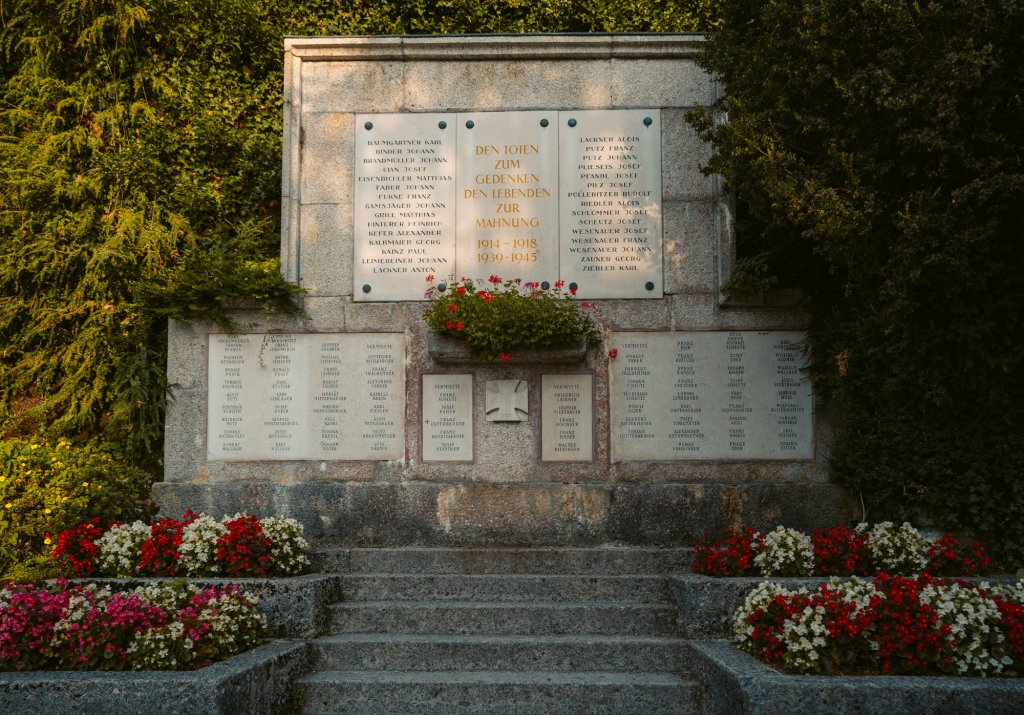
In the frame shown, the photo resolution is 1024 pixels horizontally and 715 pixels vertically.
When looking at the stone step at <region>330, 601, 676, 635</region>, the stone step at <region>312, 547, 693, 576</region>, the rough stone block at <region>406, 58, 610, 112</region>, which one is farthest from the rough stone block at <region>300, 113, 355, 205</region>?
the stone step at <region>330, 601, 676, 635</region>

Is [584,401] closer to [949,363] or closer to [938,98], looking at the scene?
[949,363]

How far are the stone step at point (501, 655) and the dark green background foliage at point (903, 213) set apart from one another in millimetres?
2696

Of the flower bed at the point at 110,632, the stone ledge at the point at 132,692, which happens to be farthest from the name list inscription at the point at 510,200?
the stone ledge at the point at 132,692

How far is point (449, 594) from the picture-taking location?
6.66m

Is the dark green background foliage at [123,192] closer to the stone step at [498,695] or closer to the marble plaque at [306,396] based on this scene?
the marble plaque at [306,396]

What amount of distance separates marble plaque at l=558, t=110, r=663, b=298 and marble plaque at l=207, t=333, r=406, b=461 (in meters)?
1.93

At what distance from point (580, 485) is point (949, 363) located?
122 inches

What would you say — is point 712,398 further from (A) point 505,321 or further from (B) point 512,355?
(A) point 505,321

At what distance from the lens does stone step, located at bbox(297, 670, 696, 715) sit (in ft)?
18.0

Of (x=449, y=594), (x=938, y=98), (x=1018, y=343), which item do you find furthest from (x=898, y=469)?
(x=449, y=594)

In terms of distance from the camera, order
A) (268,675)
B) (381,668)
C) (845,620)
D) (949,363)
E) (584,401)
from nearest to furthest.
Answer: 1. (845,620)
2. (268,675)
3. (381,668)
4. (949,363)
5. (584,401)

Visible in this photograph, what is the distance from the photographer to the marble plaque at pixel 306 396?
26.0 ft

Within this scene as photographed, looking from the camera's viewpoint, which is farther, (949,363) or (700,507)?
(700,507)

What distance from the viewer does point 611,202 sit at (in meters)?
8.20
